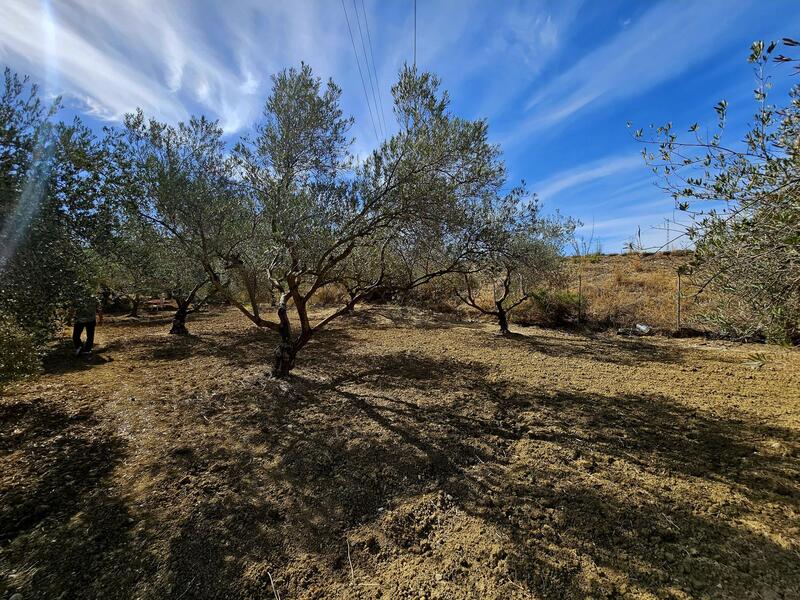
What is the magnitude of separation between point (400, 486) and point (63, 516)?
2951 mm

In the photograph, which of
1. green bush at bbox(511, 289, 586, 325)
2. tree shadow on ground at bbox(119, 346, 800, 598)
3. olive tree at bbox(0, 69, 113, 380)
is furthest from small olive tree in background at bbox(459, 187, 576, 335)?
olive tree at bbox(0, 69, 113, 380)

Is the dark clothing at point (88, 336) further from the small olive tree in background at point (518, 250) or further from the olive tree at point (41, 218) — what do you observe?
the small olive tree in background at point (518, 250)

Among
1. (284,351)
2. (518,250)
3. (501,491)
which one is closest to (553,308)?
(518,250)

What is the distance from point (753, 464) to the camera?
374cm

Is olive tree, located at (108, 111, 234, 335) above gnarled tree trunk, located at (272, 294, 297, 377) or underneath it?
above

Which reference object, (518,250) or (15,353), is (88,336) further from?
(518,250)

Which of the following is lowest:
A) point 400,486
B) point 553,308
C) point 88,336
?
point 400,486

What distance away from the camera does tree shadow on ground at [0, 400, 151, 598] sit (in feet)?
8.16

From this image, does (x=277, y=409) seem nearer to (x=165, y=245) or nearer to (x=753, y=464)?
(x=165, y=245)

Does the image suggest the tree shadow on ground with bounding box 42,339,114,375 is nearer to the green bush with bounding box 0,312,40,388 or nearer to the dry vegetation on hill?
the green bush with bounding box 0,312,40,388

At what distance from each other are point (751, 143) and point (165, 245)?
7.04m

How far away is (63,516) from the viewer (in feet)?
10.2

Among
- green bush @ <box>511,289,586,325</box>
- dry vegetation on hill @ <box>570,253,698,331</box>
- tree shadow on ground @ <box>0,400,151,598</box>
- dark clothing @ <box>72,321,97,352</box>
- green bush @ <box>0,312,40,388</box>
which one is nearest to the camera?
tree shadow on ground @ <box>0,400,151,598</box>

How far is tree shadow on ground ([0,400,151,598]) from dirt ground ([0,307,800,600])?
2 centimetres
